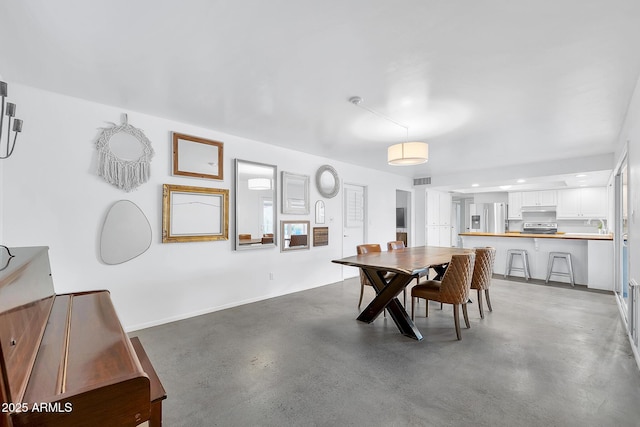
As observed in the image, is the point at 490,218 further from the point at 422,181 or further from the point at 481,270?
the point at 481,270

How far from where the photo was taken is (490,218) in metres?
8.29

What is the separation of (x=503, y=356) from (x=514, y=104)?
Answer: 2.39m

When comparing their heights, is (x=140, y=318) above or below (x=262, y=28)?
below

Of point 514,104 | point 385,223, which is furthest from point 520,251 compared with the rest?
point 514,104

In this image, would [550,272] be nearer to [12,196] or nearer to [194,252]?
[194,252]

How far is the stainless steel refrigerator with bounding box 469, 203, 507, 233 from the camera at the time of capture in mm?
8211

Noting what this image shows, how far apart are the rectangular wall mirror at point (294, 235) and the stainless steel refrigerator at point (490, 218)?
577 cm

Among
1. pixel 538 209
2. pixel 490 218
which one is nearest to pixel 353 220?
pixel 490 218

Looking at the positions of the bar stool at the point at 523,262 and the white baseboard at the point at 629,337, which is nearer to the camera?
the white baseboard at the point at 629,337

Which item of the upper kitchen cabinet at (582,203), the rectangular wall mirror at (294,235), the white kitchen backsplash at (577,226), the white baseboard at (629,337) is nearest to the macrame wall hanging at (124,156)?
the rectangular wall mirror at (294,235)

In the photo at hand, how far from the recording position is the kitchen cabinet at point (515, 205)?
26.9ft

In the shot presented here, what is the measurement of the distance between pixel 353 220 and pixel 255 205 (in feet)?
8.09

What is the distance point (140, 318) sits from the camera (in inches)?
125

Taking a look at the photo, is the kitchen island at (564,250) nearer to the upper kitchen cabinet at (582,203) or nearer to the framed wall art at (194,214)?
the upper kitchen cabinet at (582,203)
